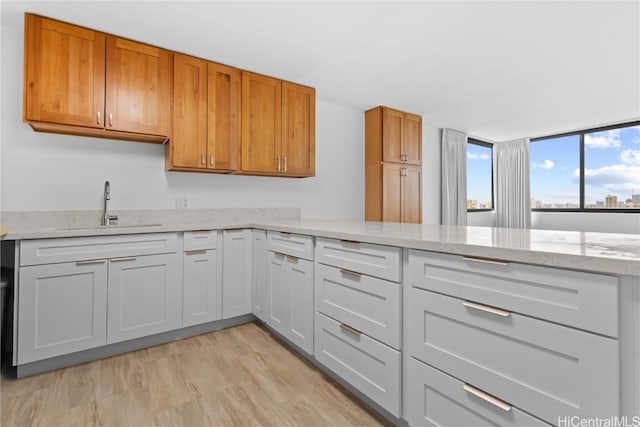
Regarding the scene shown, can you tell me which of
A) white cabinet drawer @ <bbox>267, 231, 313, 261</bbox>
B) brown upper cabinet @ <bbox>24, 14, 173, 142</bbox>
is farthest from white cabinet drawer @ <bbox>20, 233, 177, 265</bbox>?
brown upper cabinet @ <bbox>24, 14, 173, 142</bbox>

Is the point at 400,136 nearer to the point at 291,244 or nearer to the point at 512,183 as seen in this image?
the point at 291,244

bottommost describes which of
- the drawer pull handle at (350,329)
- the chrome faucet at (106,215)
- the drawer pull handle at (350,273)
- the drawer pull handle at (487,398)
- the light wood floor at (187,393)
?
the light wood floor at (187,393)

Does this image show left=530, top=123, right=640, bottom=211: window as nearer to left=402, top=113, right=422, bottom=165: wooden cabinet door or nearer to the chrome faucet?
left=402, top=113, right=422, bottom=165: wooden cabinet door

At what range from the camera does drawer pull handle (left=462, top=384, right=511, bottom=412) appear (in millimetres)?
1023

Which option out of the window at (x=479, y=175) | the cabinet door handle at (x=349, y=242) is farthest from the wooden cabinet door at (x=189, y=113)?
the window at (x=479, y=175)

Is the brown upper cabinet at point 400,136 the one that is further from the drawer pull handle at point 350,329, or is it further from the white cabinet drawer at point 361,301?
the drawer pull handle at point 350,329

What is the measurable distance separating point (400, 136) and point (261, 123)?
6.60 feet

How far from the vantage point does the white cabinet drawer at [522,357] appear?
2.74ft

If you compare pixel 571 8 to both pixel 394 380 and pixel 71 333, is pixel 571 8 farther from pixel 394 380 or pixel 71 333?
pixel 71 333

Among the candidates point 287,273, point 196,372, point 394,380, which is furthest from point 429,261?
point 196,372

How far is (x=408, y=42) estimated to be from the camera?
2.57 meters

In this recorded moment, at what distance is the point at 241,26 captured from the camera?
91.7 inches

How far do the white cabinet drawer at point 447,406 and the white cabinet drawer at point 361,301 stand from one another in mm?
168

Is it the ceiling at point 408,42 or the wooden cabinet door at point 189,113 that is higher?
the ceiling at point 408,42
